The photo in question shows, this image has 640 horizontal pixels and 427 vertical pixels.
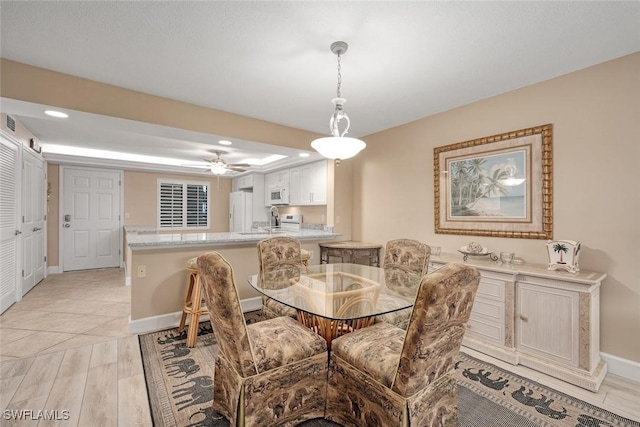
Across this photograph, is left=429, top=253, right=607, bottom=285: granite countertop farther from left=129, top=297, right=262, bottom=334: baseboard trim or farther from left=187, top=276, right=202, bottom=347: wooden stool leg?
left=129, top=297, right=262, bottom=334: baseboard trim

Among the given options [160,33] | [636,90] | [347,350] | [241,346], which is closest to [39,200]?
[160,33]

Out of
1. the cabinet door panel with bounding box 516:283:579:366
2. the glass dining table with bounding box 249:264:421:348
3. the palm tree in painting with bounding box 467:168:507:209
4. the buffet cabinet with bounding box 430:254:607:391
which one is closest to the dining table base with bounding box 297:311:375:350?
the glass dining table with bounding box 249:264:421:348

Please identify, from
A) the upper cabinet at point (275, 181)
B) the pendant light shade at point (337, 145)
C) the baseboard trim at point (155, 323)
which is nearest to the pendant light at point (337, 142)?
the pendant light shade at point (337, 145)

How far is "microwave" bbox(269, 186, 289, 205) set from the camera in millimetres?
5652

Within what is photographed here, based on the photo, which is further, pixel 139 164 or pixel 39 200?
pixel 139 164

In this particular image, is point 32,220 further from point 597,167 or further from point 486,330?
point 597,167

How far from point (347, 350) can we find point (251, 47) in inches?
83.8

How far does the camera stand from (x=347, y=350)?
1655 mm

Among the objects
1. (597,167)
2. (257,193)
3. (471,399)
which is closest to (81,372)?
(471,399)

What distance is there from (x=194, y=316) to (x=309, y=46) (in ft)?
8.29

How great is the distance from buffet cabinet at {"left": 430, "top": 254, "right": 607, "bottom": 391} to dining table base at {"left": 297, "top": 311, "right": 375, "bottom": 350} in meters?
1.17

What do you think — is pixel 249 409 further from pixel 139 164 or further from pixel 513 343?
pixel 139 164

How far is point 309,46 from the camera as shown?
80.4 inches

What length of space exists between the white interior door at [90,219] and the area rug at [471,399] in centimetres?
477
